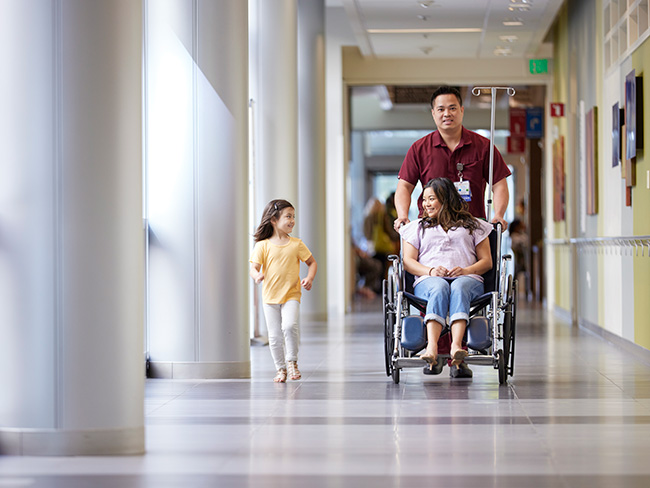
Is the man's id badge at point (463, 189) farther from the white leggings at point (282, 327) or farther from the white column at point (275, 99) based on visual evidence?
the white column at point (275, 99)

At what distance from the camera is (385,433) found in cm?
427

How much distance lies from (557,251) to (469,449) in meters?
10.2

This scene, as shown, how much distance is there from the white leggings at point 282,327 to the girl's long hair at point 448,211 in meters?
0.94

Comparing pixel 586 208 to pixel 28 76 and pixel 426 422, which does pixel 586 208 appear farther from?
pixel 28 76

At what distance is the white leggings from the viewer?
244 inches

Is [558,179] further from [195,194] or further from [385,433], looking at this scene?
[385,433]

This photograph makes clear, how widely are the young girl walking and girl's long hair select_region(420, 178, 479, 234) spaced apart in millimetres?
787

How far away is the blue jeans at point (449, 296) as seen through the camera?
581 cm

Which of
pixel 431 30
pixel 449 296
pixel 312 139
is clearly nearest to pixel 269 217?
pixel 449 296

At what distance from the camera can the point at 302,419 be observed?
4680 millimetres

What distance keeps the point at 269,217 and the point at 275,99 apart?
14.5ft

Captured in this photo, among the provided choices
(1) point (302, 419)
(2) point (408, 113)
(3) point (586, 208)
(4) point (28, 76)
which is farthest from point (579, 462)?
(2) point (408, 113)

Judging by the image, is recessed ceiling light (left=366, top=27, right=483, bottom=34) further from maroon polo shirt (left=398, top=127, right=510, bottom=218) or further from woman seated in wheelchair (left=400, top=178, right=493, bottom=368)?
woman seated in wheelchair (left=400, top=178, right=493, bottom=368)

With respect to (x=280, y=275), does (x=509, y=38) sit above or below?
above
